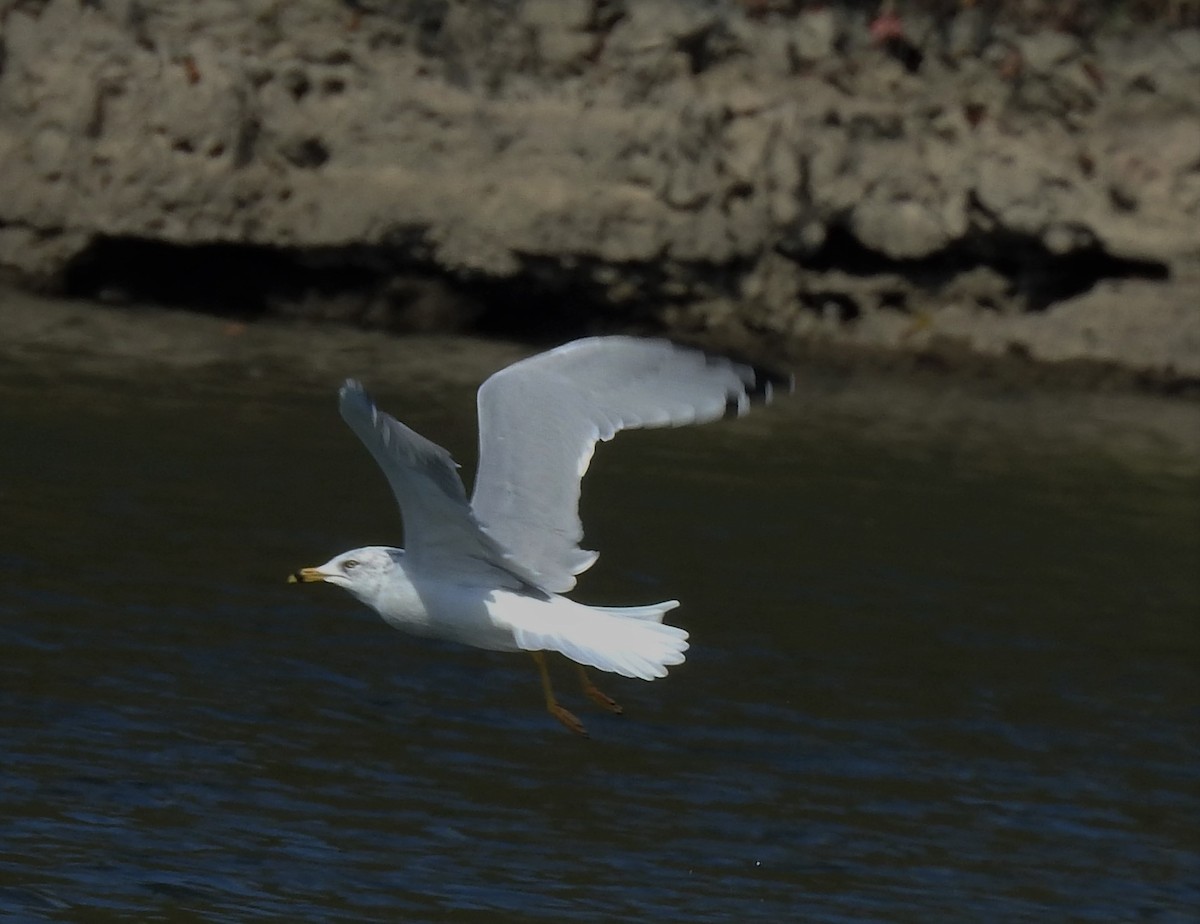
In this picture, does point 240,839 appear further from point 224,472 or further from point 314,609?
point 224,472

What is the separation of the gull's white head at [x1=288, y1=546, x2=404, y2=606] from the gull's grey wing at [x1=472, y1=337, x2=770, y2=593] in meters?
0.33

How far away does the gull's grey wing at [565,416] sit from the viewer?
256 inches

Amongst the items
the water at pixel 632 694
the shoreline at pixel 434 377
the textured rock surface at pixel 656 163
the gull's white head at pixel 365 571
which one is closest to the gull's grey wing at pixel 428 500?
the gull's white head at pixel 365 571

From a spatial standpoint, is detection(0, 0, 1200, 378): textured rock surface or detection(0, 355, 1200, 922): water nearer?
detection(0, 355, 1200, 922): water

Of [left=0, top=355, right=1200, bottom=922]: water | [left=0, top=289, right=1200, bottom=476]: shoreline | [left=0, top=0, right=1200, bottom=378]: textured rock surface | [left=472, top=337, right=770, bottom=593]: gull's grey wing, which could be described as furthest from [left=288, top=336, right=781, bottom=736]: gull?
[left=0, top=0, right=1200, bottom=378]: textured rock surface

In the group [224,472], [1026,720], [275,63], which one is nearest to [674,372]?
[1026,720]

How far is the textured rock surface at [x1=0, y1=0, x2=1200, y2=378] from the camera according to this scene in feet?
44.6

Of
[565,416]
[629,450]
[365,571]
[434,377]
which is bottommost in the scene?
[629,450]

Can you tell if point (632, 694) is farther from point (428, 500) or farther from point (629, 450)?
point (629, 450)

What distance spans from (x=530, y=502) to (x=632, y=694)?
2.34 m

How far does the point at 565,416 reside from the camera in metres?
6.61

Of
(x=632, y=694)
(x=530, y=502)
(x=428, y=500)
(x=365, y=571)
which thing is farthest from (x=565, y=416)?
(x=632, y=694)

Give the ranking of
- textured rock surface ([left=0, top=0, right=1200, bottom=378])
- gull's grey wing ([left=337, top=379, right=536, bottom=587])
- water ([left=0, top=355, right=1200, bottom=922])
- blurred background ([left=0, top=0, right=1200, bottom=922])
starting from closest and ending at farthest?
gull's grey wing ([left=337, top=379, right=536, bottom=587]) < water ([left=0, top=355, right=1200, bottom=922]) < blurred background ([left=0, top=0, right=1200, bottom=922]) < textured rock surface ([left=0, top=0, right=1200, bottom=378])

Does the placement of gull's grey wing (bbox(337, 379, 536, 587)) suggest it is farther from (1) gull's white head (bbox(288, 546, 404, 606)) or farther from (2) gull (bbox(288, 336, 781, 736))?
(1) gull's white head (bbox(288, 546, 404, 606))
